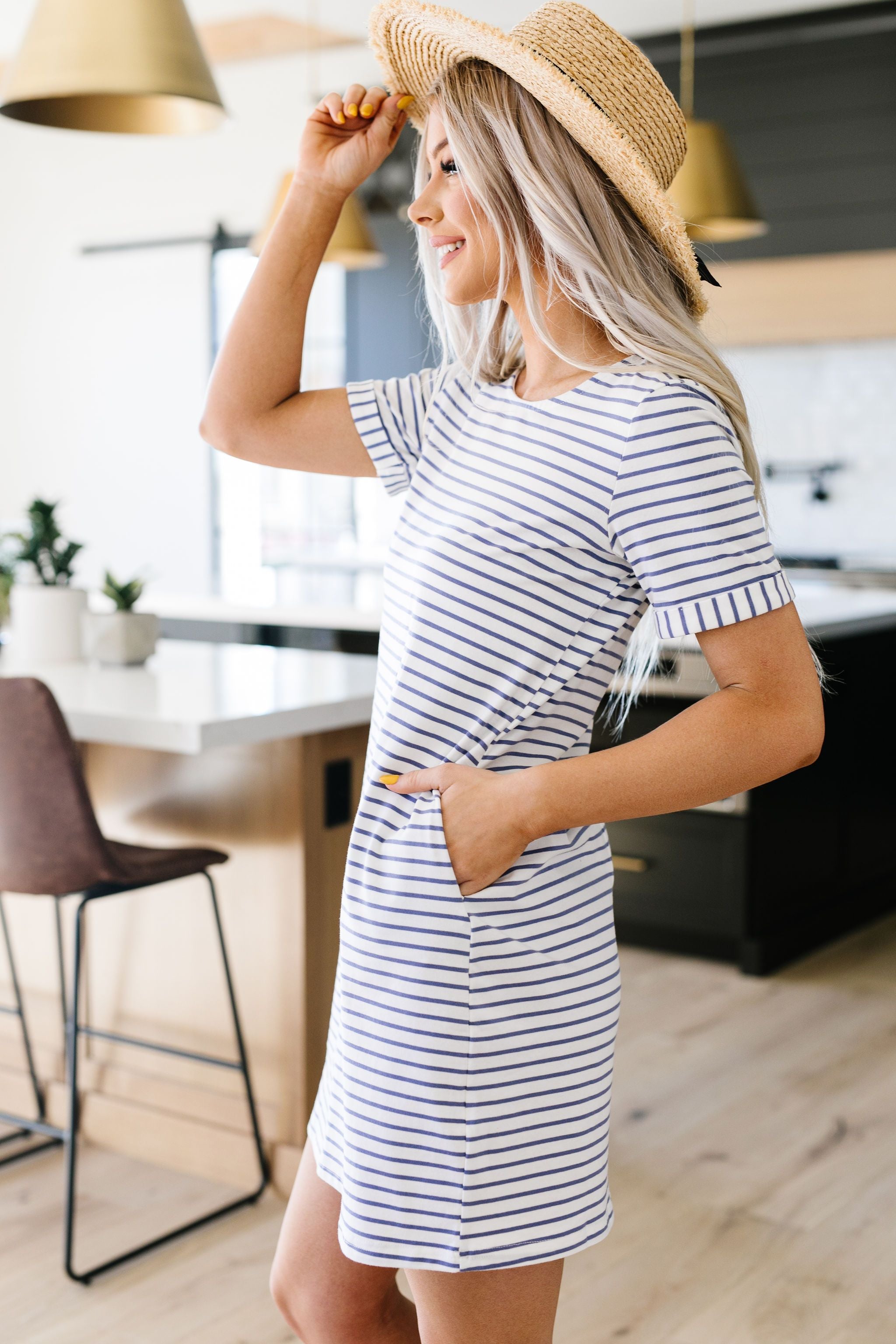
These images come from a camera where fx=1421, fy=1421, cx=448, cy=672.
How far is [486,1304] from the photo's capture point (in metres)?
1.10

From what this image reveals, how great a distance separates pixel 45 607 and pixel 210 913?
2.36 feet

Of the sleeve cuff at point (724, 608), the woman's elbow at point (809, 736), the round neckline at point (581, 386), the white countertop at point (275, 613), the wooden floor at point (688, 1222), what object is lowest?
the wooden floor at point (688, 1222)

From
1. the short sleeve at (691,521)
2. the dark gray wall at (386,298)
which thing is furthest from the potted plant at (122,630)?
the dark gray wall at (386,298)

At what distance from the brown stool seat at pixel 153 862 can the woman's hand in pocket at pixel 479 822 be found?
119 cm

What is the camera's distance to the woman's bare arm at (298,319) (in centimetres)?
128

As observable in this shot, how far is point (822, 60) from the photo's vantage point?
17.4 ft

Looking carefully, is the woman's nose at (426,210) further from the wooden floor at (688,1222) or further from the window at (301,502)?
the window at (301,502)

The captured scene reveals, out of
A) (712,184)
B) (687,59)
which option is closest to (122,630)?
(712,184)

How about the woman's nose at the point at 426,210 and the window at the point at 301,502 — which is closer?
the woman's nose at the point at 426,210

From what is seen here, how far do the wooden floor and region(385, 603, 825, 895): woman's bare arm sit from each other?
1.23 metres

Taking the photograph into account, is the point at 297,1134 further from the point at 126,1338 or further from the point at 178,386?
the point at 178,386

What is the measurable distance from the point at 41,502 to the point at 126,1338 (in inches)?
61.1

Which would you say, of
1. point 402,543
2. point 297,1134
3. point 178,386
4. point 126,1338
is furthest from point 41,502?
point 178,386

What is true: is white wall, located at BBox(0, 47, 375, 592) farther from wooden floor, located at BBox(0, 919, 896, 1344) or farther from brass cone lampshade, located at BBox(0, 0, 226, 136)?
brass cone lampshade, located at BBox(0, 0, 226, 136)
